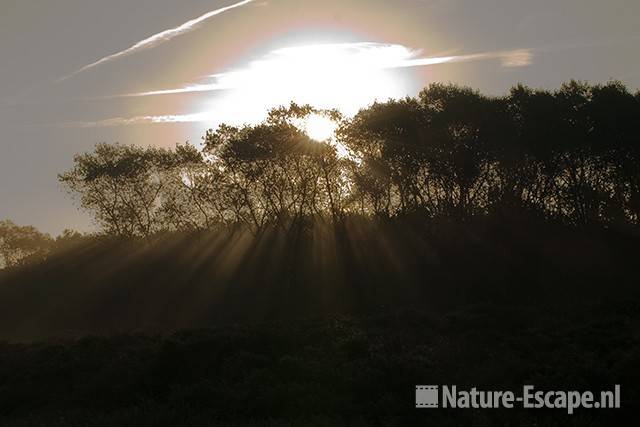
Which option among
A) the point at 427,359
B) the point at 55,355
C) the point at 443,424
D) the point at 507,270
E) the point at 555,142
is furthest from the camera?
the point at 555,142

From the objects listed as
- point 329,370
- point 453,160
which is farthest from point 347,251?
point 329,370

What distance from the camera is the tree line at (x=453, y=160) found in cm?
7312

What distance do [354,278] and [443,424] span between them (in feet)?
156

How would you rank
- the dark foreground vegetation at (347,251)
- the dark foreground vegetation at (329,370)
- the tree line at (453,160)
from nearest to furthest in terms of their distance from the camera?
1. the dark foreground vegetation at (329,370)
2. the dark foreground vegetation at (347,251)
3. the tree line at (453,160)

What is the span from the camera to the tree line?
73.1 m

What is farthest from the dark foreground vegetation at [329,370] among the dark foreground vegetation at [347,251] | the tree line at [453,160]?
the tree line at [453,160]

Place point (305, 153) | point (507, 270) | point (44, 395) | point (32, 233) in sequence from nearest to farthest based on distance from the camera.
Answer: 1. point (44, 395)
2. point (507, 270)
3. point (305, 153)
4. point (32, 233)

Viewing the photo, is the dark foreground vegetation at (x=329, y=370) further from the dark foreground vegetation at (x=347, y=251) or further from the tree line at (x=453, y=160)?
the tree line at (x=453, y=160)

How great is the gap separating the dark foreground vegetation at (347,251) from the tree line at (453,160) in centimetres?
21

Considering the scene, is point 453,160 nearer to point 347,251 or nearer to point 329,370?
point 347,251

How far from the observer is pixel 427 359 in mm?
27328

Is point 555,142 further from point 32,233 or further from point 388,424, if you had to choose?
point 32,233

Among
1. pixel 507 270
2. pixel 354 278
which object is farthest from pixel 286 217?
pixel 507 270

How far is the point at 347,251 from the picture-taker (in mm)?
73250
